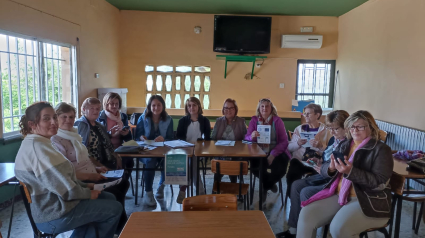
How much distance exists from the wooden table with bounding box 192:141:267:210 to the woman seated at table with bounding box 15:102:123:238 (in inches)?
47.5

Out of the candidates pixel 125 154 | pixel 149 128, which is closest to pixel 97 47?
Answer: pixel 149 128

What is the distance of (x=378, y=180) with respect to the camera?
6.44 ft

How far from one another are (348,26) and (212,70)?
2.95m

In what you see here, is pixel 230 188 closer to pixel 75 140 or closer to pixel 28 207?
pixel 75 140

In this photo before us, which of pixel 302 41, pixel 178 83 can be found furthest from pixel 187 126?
pixel 302 41

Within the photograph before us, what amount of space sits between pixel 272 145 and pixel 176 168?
1358 mm

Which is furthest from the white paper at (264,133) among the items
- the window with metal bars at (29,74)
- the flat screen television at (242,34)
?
the flat screen television at (242,34)

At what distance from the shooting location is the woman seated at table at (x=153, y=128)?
3508mm

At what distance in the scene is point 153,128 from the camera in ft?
11.9

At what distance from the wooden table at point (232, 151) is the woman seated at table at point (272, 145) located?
10.2 inches

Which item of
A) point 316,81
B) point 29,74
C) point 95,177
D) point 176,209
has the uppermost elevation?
point 316,81

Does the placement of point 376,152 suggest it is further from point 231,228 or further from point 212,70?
point 212,70

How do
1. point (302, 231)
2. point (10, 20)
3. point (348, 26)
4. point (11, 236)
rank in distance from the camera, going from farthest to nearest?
point (348, 26)
point (10, 20)
point (11, 236)
point (302, 231)

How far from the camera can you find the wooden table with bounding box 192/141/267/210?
2.89 metres
